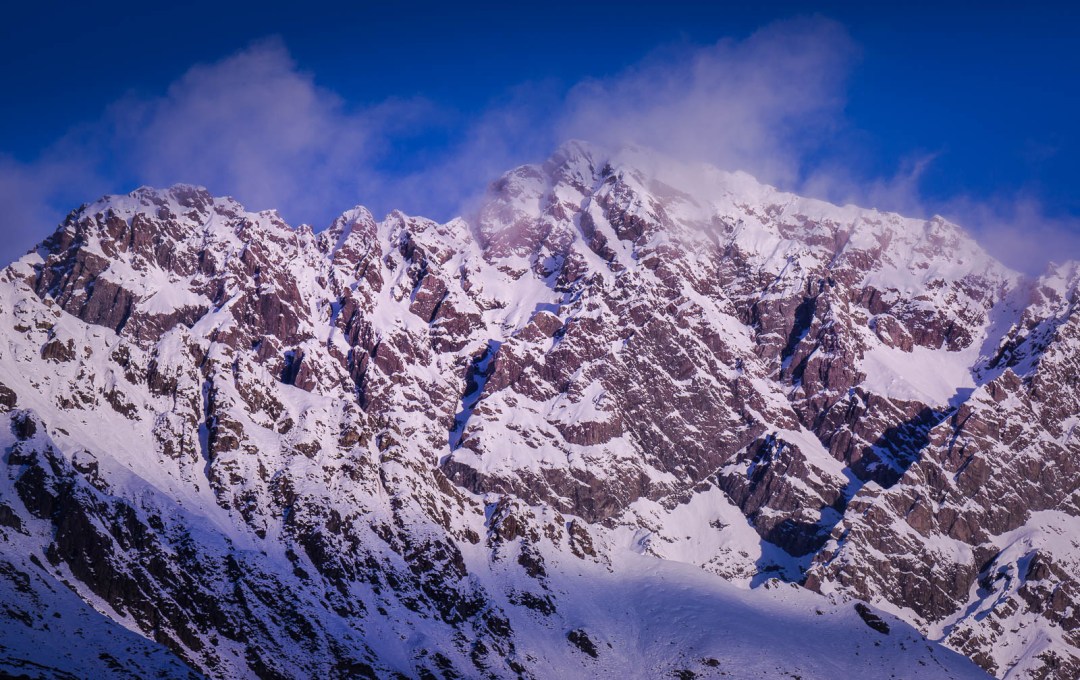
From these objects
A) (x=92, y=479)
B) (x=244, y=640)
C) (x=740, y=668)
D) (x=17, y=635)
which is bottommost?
(x=17, y=635)

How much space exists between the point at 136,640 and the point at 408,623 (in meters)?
59.8

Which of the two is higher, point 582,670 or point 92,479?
point 582,670

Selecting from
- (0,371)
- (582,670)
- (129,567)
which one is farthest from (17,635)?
(582,670)

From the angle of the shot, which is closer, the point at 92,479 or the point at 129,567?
the point at 129,567

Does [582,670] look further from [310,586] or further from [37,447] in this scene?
[37,447]

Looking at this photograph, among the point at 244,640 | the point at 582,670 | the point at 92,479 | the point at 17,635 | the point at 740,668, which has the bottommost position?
the point at 17,635

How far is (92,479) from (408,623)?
58294 millimetres

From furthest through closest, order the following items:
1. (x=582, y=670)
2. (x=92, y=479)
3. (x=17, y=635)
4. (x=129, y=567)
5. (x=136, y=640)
→ (x=582, y=670) → (x=92, y=479) → (x=129, y=567) → (x=136, y=640) → (x=17, y=635)

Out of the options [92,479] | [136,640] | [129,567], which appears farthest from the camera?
[92,479]

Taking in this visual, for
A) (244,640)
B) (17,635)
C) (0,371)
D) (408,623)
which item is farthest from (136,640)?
(0,371)

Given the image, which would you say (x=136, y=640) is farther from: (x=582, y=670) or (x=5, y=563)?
(x=582, y=670)

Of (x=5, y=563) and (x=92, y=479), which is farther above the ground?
(x=92, y=479)

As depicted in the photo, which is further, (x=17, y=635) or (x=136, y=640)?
(x=136, y=640)

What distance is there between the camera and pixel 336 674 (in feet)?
574
